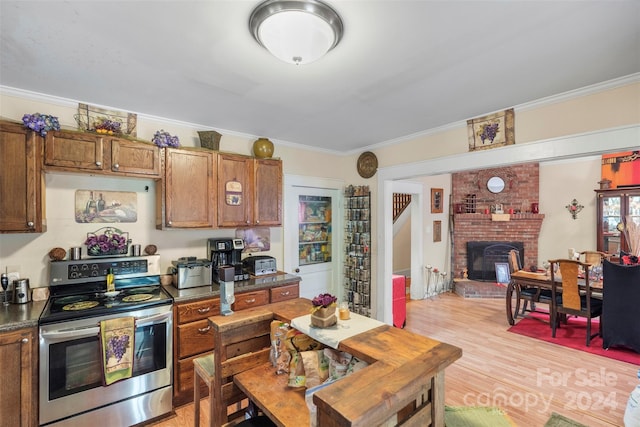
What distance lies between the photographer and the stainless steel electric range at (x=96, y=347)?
1.91m

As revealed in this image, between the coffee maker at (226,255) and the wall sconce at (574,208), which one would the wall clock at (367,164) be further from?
the wall sconce at (574,208)

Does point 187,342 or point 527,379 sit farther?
point 527,379

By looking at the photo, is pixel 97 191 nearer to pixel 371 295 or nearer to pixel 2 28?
pixel 2 28

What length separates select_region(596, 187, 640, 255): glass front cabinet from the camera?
5094 mm

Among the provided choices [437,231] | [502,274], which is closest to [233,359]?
[437,231]

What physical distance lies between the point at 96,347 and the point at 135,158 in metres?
1.47

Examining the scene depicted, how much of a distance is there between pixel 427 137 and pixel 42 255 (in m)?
3.72

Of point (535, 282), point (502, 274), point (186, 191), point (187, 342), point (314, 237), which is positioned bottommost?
point (502, 274)

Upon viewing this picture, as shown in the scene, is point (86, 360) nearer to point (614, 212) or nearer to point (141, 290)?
point (141, 290)

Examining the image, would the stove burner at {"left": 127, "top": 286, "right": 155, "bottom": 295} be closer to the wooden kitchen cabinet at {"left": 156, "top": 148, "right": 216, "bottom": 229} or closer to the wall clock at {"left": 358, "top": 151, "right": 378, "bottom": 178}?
the wooden kitchen cabinet at {"left": 156, "top": 148, "right": 216, "bottom": 229}

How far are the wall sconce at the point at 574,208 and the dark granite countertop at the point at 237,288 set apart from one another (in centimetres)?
570

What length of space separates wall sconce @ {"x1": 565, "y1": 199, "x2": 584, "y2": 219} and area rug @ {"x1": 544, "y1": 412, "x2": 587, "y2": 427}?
4722 millimetres

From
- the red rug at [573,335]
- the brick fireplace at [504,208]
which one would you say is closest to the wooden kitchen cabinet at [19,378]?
the red rug at [573,335]

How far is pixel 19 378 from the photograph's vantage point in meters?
1.82
